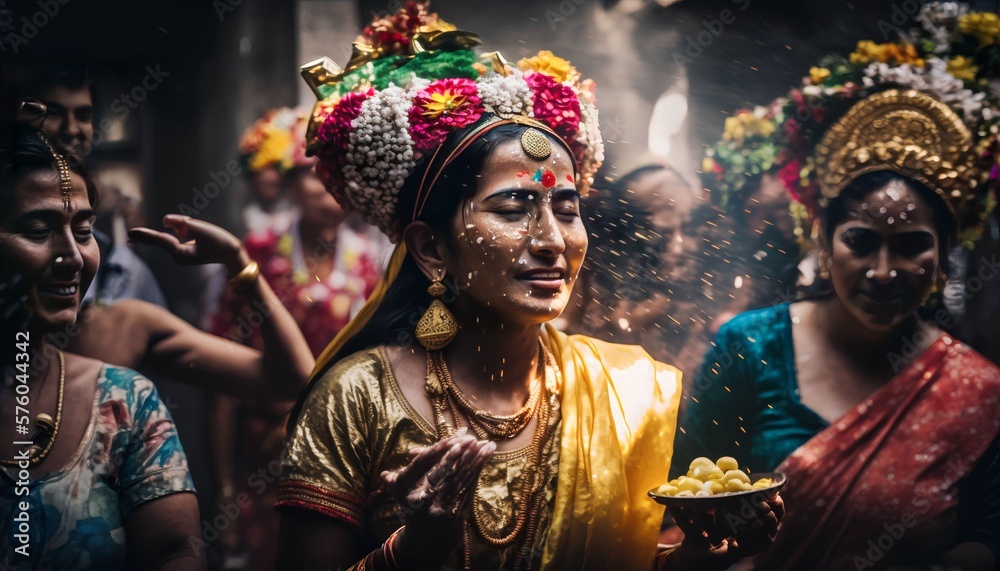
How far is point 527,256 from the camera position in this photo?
10.7 feet

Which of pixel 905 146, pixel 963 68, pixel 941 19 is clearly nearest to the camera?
pixel 905 146

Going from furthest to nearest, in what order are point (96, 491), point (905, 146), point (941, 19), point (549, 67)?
point (941, 19), point (905, 146), point (549, 67), point (96, 491)

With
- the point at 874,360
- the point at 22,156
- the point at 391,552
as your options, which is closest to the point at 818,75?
the point at 874,360

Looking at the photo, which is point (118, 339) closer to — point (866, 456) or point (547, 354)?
point (547, 354)

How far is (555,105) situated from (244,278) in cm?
130

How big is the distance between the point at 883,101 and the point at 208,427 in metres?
2.87

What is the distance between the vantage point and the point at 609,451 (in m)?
3.44

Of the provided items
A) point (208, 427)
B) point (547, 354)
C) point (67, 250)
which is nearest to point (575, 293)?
point (547, 354)

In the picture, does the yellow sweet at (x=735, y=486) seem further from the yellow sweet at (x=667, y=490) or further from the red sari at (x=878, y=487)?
the red sari at (x=878, y=487)

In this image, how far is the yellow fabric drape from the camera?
10.9ft

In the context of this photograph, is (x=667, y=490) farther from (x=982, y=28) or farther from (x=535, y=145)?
(x=982, y=28)

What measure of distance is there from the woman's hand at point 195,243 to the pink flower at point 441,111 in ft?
2.81

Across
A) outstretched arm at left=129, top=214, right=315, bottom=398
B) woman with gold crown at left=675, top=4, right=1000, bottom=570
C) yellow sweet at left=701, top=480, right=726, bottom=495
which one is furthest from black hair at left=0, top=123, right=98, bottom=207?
woman with gold crown at left=675, top=4, right=1000, bottom=570

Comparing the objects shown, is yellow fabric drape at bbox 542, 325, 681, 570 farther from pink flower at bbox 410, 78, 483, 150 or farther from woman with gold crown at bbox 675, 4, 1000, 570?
pink flower at bbox 410, 78, 483, 150
